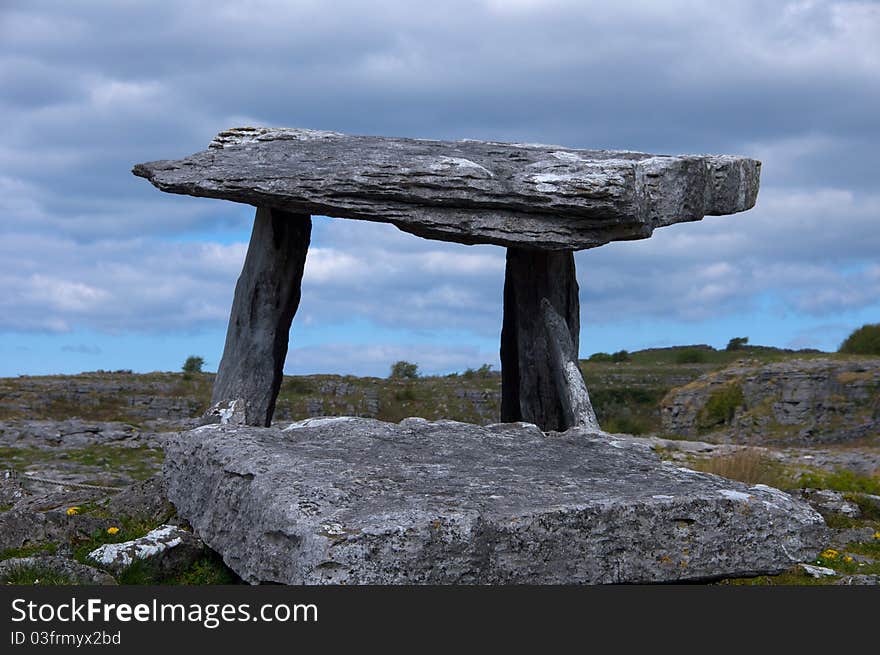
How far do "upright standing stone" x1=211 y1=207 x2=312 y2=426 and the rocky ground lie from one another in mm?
1417

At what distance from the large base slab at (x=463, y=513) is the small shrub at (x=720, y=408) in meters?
16.3

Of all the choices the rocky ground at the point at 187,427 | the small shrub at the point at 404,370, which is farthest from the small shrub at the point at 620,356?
the small shrub at the point at 404,370

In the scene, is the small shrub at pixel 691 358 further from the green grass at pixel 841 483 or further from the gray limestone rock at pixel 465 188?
the gray limestone rock at pixel 465 188

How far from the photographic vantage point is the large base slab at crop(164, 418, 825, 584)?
6.75 metres

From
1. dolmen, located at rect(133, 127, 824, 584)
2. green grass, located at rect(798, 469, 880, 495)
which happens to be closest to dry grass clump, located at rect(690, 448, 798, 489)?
green grass, located at rect(798, 469, 880, 495)

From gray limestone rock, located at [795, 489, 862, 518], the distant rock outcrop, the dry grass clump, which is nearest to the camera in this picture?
gray limestone rock, located at [795, 489, 862, 518]

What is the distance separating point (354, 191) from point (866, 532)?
23.2 feet

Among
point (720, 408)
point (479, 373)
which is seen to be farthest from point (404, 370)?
point (720, 408)

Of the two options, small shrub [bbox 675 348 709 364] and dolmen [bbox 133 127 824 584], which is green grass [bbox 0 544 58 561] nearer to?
dolmen [bbox 133 127 824 584]

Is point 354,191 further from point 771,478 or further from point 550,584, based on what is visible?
point 771,478

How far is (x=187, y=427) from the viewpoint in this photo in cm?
2178

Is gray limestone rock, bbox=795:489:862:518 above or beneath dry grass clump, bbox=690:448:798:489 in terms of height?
beneath

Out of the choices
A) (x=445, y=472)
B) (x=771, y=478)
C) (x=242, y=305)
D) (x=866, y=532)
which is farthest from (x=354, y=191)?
(x=771, y=478)

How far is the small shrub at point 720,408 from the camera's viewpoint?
24947mm
